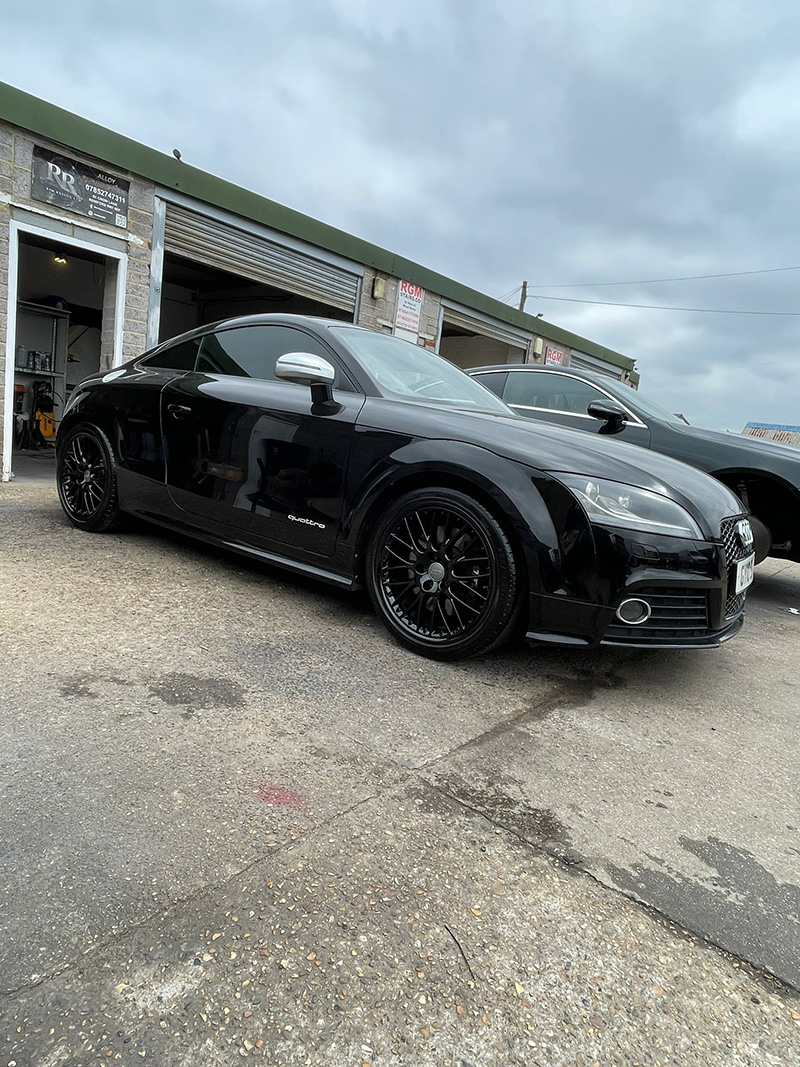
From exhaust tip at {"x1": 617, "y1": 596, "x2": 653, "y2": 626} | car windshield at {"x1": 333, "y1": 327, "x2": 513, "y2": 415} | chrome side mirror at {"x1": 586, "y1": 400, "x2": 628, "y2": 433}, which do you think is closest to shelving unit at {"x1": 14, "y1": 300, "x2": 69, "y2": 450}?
car windshield at {"x1": 333, "y1": 327, "x2": 513, "y2": 415}

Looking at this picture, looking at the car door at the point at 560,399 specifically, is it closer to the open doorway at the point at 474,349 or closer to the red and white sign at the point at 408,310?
the red and white sign at the point at 408,310

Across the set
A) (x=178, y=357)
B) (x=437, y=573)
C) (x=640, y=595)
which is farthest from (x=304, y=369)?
(x=640, y=595)

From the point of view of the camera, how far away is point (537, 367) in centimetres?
592

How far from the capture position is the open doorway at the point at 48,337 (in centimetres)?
1078

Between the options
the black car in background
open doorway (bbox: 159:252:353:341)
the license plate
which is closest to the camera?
the license plate

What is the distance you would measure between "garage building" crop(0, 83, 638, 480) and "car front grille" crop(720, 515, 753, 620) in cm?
635

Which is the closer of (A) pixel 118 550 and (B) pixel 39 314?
(A) pixel 118 550

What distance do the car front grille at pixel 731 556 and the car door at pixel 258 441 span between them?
5.51 feet

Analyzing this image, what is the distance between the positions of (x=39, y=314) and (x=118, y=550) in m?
9.69

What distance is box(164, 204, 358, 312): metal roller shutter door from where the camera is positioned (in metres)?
7.48

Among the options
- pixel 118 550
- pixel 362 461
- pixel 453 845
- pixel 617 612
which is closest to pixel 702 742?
pixel 617 612

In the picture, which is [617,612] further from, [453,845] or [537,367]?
[537,367]

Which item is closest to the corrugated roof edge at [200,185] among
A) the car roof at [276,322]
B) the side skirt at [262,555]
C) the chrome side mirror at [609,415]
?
the car roof at [276,322]

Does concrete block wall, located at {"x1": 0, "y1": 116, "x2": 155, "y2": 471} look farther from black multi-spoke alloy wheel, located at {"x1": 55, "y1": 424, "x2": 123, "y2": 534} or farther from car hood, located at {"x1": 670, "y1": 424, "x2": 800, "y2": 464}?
car hood, located at {"x1": 670, "y1": 424, "x2": 800, "y2": 464}
